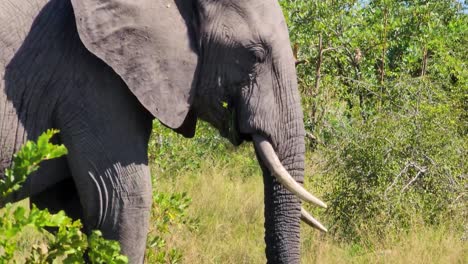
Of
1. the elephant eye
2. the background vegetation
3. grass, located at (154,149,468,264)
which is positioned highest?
the elephant eye

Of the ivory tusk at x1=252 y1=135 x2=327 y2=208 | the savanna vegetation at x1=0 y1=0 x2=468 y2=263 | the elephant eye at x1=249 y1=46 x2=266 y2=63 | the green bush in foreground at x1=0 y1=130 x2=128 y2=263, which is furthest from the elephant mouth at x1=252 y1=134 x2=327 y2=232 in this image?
the green bush in foreground at x1=0 y1=130 x2=128 y2=263

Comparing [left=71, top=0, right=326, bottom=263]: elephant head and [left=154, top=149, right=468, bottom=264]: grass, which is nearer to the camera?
[left=71, top=0, right=326, bottom=263]: elephant head

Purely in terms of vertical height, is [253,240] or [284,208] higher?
[284,208]

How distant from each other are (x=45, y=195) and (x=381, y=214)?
8.72 feet

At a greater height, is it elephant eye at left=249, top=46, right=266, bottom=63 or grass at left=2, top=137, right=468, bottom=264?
elephant eye at left=249, top=46, right=266, bottom=63

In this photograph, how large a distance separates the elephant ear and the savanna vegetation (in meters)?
0.65

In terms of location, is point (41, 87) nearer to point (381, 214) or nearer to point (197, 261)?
point (197, 261)

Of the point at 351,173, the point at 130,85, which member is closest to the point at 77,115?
the point at 130,85

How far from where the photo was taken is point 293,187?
4039 millimetres

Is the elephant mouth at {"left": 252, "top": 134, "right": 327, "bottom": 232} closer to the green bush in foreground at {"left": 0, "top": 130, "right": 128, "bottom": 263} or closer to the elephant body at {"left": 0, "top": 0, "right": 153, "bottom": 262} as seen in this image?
the elephant body at {"left": 0, "top": 0, "right": 153, "bottom": 262}

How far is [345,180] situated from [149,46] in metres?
2.90

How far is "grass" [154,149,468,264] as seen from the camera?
600 cm

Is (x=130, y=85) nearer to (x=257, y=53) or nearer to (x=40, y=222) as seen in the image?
(x=257, y=53)

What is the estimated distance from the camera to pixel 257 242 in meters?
6.57
